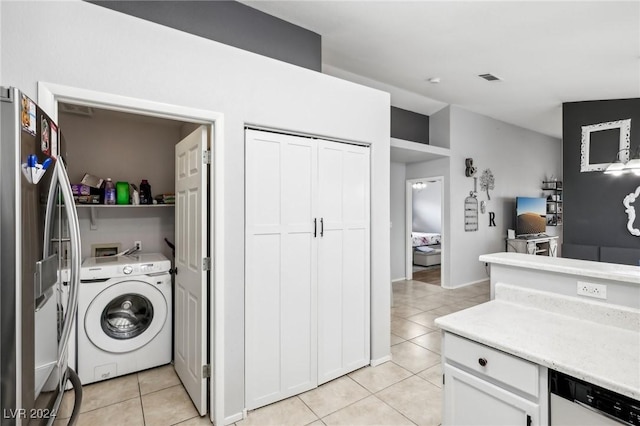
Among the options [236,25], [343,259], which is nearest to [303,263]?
[343,259]

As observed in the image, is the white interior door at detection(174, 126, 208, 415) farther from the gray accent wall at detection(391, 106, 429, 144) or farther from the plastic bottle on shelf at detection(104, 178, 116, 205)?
the gray accent wall at detection(391, 106, 429, 144)

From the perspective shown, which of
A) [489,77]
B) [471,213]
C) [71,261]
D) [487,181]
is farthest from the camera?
[487,181]

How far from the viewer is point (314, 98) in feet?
7.99

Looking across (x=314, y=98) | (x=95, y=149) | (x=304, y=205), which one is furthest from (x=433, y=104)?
(x=95, y=149)

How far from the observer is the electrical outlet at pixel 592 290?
1.47 metres

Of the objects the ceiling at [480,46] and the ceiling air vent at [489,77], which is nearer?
the ceiling at [480,46]

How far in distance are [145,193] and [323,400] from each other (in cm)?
266

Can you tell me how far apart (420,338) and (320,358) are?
1526 millimetres

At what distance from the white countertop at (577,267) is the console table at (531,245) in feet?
17.2

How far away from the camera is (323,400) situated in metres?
2.32

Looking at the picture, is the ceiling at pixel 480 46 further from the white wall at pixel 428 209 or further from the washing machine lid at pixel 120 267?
the white wall at pixel 428 209

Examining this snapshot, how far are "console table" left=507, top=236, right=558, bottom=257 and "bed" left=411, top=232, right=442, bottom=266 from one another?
1457 mm

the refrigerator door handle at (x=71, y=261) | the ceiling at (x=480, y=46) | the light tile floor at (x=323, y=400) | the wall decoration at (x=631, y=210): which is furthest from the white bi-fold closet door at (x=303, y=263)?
the wall decoration at (x=631, y=210)

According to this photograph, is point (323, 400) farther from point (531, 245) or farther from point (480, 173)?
point (531, 245)
